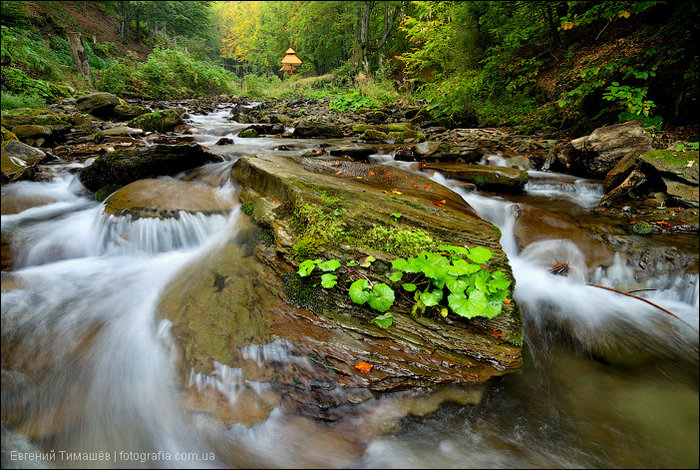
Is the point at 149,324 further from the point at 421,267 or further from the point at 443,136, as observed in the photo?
the point at 443,136

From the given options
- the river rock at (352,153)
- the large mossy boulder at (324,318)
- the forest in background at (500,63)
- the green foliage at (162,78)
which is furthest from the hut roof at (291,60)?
the large mossy boulder at (324,318)

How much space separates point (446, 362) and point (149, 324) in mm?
2434

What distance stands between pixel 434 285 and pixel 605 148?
466 cm

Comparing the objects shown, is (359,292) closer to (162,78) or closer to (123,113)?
(123,113)

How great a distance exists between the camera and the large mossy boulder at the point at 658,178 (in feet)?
11.2

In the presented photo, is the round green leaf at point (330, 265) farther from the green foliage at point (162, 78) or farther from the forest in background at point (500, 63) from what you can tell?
the green foliage at point (162, 78)

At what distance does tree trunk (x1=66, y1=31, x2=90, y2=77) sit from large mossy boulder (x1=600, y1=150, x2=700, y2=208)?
19979 mm

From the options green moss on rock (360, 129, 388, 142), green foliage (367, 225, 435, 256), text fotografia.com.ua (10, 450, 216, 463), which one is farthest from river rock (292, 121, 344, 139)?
text fotografia.com.ua (10, 450, 216, 463)

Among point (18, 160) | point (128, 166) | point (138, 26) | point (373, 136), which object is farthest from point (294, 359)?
point (138, 26)

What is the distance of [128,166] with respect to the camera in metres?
4.42

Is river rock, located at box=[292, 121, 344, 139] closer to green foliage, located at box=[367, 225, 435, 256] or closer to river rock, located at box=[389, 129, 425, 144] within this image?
river rock, located at box=[389, 129, 425, 144]

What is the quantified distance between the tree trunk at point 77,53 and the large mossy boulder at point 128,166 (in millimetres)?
14101

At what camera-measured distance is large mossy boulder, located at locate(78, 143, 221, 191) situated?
4406 mm

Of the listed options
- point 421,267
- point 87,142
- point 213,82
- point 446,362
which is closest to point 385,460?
point 446,362
